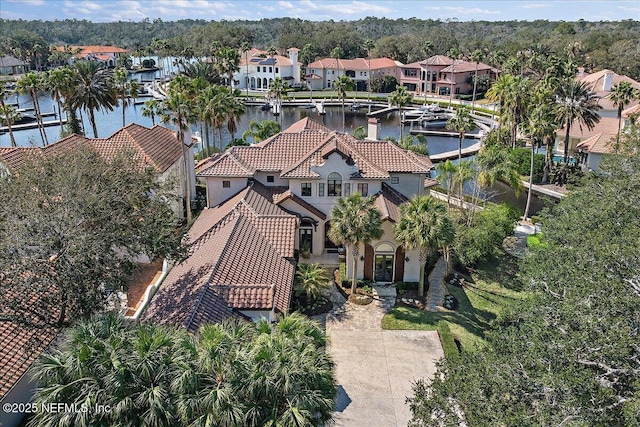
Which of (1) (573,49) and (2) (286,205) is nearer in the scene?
(2) (286,205)

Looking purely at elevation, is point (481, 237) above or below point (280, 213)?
below

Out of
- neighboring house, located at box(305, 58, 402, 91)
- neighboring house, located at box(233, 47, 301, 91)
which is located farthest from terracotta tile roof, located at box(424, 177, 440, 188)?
neighboring house, located at box(233, 47, 301, 91)

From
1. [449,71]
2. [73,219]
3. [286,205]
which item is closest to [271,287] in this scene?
[73,219]

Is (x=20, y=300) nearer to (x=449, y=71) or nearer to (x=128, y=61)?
(x=449, y=71)

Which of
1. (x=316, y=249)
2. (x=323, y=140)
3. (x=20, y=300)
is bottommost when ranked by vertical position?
(x=316, y=249)

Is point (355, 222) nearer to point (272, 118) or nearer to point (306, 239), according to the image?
point (306, 239)

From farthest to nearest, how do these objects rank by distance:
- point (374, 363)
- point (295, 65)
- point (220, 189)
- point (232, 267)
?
point (295, 65) < point (220, 189) < point (374, 363) < point (232, 267)

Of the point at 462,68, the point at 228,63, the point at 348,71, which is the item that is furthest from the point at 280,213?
the point at 348,71

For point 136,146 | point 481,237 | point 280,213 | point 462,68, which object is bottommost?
point 481,237
